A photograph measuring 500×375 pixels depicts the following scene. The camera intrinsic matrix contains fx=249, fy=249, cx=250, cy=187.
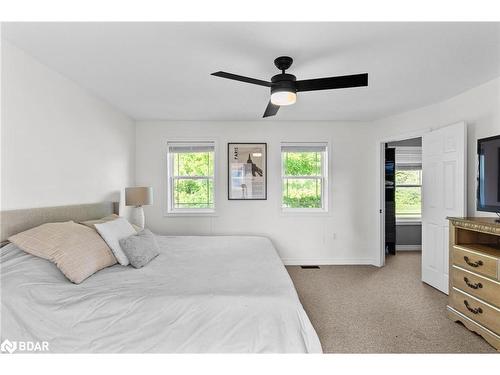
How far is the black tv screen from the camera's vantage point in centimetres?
223

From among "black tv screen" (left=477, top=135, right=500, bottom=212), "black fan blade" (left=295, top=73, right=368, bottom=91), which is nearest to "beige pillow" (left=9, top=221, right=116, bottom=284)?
"black fan blade" (left=295, top=73, right=368, bottom=91)

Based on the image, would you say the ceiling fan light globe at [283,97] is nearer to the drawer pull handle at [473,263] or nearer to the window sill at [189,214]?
the drawer pull handle at [473,263]

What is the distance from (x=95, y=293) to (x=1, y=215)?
0.93m

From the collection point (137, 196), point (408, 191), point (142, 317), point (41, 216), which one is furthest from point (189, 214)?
point (408, 191)

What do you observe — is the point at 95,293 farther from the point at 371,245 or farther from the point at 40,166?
the point at 371,245

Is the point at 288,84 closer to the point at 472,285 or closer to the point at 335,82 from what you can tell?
the point at 335,82

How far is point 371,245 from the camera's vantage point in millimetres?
4203

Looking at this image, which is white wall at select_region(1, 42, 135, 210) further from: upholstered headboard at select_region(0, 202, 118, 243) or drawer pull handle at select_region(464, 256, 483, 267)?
drawer pull handle at select_region(464, 256, 483, 267)

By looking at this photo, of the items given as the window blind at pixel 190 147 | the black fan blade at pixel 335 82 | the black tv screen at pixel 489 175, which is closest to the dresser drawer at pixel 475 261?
the black tv screen at pixel 489 175

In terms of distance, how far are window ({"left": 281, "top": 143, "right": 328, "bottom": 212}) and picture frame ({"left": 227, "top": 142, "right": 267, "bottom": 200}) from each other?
0.39 m

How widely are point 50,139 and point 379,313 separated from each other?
3627mm

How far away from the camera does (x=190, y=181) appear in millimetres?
4277

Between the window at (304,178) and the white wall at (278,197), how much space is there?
0.49 ft
